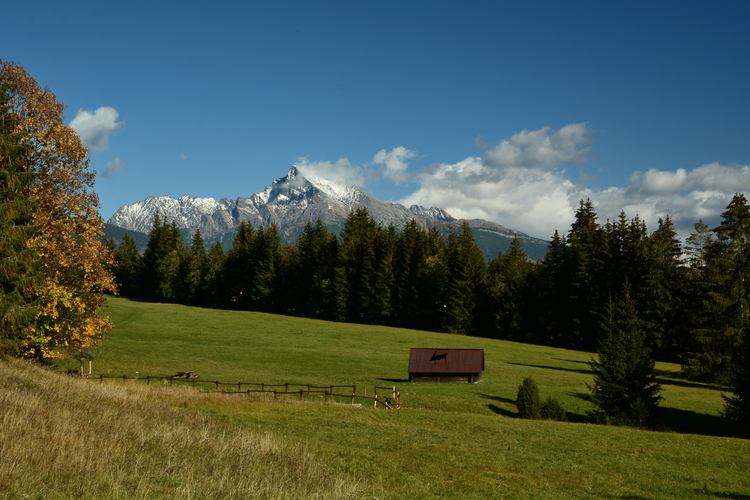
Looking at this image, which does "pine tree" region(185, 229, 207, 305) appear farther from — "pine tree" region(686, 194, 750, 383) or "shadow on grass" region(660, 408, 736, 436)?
"shadow on grass" region(660, 408, 736, 436)

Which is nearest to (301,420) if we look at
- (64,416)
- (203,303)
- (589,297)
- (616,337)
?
(64,416)

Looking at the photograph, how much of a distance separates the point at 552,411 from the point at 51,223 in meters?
33.2

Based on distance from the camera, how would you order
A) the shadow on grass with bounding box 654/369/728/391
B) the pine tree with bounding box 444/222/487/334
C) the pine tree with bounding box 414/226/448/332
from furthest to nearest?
the pine tree with bounding box 414/226/448/332 < the pine tree with bounding box 444/222/487/334 < the shadow on grass with bounding box 654/369/728/391

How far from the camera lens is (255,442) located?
15875 millimetres

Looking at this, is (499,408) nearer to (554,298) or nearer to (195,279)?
(554,298)

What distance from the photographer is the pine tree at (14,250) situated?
936 inches

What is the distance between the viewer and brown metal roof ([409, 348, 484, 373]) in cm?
4753

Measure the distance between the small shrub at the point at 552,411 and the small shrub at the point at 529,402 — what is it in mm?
451

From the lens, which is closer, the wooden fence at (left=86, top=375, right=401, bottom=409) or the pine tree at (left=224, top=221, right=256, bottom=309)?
the wooden fence at (left=86, top=375, right=401, bottom=409)

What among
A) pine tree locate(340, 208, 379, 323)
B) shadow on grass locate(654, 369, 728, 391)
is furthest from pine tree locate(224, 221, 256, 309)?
shadow on grass locate(654, 369, 728, 391)

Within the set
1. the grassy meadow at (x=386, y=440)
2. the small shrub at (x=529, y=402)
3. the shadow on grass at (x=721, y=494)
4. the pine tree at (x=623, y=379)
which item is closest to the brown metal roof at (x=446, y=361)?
the grassy meadow at (x=386, y=440)

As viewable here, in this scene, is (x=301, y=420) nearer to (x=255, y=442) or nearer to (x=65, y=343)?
(x=255, y=442)

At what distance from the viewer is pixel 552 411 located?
35344 millimetres

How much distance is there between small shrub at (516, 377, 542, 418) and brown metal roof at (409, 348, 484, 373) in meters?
11.6
